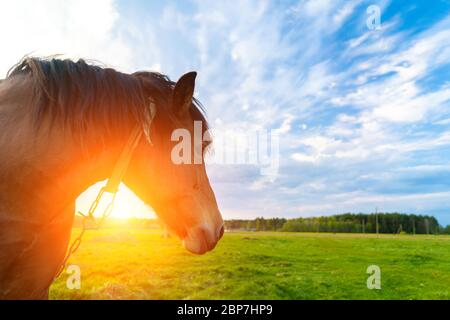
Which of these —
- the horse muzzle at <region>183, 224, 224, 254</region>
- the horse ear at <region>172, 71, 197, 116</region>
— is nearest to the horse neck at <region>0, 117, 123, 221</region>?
the horse ear at <region>172, 71, 197, 116</region>

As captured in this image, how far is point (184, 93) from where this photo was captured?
98.7 inches

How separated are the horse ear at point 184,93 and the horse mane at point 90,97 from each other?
52 mm

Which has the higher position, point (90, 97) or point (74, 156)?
Answer: point (90, 97)

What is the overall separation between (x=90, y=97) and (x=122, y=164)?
0.51 meters

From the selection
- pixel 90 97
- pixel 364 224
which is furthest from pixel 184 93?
pixel 364 224

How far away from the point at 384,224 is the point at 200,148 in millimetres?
92160

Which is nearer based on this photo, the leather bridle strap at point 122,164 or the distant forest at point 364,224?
the leather bridle strap at point 122,164

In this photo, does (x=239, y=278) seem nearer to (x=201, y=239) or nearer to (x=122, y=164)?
(x=201, y=239)

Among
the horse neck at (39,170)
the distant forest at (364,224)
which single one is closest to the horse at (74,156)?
the horse neck at (39,170)

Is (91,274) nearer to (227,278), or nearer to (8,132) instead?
(227,278)

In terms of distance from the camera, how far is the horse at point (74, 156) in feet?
6.91

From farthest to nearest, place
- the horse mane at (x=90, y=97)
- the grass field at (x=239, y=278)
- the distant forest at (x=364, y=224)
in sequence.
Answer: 1. the distant forest at (x=364, y=224)
2. the grass field at (x=239, y=278)
3. the horse mane at (x=90, y=97)

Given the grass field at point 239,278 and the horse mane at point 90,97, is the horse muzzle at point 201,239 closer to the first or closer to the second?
the horse mane at point 90,97
